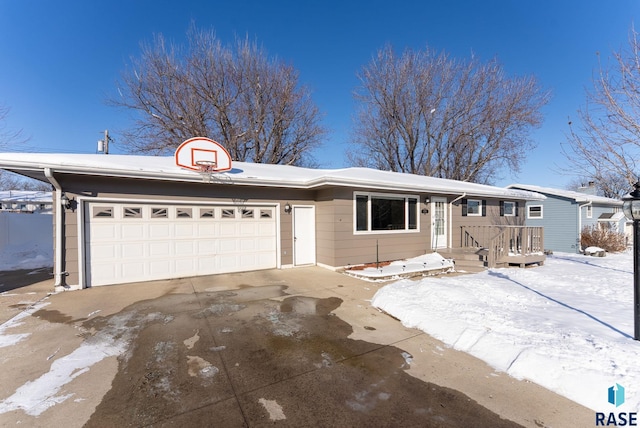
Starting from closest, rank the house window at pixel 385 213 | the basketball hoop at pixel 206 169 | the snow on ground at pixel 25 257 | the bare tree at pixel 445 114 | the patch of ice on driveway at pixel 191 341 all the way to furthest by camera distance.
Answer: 1. the patch of ice on driveway at pixel 191 341
2. the basketball hoop at pixel 206 169
3. the house window at pixel 385 213
4. the snow on ground at pixel 25 257
5. the bare tree at pixel 445 114

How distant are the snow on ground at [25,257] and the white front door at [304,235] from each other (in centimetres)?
866

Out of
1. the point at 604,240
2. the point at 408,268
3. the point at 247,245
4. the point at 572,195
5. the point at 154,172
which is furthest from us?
the point at 572,195

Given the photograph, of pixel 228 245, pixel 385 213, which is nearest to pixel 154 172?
pixel 228 245

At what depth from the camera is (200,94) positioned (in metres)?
16.1

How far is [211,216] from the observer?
7766 mm

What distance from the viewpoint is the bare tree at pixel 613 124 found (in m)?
5.01

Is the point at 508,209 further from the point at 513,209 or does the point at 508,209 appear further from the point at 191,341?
the point at 191,341

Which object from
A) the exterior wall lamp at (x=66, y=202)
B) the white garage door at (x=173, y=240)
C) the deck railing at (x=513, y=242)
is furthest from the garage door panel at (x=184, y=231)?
the deck railing at (x=513, y=242)

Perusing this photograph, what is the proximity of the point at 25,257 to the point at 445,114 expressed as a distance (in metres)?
22.7

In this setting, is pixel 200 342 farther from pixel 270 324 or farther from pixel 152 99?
pixel 152 99

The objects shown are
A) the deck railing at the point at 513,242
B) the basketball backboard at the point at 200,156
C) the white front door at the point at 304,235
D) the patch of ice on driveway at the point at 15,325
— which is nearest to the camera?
the patch of ice on driveway at the point at 15,325

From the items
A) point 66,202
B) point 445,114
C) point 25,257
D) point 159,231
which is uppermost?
point 445,114

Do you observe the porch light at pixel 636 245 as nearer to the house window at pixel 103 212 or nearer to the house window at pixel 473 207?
the house window at pixel 473 207

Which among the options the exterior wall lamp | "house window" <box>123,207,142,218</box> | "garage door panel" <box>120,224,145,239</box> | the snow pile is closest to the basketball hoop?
"house window" <box>123,207,142,218</box>
